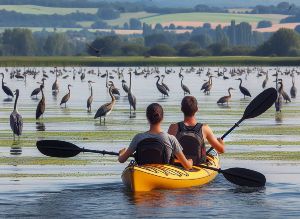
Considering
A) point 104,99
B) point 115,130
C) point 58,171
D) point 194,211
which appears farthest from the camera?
point 104,99

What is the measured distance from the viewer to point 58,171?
84.8 feet

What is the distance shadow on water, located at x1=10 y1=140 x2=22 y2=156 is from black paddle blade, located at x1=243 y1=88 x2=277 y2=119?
669cm

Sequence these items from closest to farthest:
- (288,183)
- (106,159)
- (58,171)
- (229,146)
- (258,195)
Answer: (258,195), (288,183), (58,171), (106,159), (229,146)

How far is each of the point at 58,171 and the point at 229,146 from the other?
23.7 feet

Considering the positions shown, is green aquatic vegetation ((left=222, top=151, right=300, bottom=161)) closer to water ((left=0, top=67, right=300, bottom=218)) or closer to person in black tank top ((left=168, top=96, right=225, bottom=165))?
water ((left=0, top=67, right=300, bottom=218))

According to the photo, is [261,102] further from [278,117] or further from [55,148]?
[278,117]

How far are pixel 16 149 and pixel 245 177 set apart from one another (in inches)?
387

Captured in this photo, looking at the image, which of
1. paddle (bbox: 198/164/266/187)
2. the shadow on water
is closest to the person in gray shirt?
paddle (bbox: 198/164/266/187)

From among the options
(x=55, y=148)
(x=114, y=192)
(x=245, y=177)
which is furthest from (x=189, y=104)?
(x=55, y=148)

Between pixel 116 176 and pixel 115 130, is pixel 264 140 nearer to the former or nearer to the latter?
pixel 115 130

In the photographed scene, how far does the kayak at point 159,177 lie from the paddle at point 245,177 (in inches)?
16.2

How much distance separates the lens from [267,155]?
2897 cm

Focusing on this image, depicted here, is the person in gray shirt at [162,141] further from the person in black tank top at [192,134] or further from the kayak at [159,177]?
the person in black tank top at [192,134]

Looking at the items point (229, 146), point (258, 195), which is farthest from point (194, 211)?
point (229, 146)
